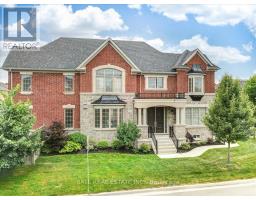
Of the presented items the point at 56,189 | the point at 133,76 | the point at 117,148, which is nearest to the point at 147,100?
the point at 133,76

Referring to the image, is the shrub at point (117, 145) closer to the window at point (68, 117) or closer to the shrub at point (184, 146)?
the window at point (68, 117)

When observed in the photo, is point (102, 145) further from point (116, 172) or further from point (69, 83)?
point (116, 172)

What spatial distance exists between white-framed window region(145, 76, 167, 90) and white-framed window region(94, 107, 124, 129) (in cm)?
220

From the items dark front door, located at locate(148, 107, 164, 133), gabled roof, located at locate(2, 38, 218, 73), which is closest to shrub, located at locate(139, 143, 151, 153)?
dark front door, located at locate(148, 107, 164, 133)

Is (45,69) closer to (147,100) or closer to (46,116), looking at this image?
(46,116)

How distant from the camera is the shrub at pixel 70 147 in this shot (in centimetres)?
1702

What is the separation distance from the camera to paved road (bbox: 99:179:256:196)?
12219mm

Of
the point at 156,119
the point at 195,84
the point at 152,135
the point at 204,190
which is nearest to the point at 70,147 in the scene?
the point at 152,135

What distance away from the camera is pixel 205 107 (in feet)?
68.0

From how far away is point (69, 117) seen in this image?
1903 cm

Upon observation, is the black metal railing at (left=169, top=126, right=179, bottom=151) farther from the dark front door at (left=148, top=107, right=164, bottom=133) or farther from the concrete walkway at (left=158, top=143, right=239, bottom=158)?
the concrete walkway at (left=158, top=143, right=239, bottom=158)

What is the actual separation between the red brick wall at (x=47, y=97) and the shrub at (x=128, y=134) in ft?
7.81

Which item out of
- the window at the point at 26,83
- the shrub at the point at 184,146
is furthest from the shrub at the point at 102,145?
the window at the point at 26,83

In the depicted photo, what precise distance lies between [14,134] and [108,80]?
22.4 feet
